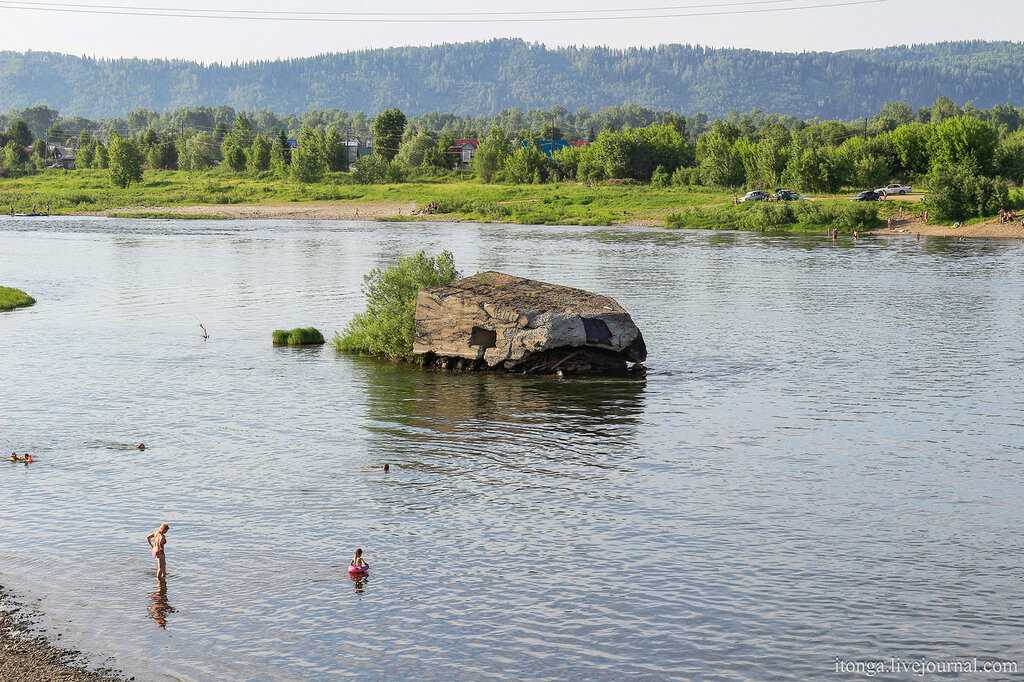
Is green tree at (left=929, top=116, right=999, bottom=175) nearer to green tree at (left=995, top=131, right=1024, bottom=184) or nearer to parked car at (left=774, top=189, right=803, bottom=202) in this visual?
green tree at (left=995, top=131, right=1024, bottom=184)

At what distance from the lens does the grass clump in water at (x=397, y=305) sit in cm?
6044

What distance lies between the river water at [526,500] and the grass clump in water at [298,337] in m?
2.02

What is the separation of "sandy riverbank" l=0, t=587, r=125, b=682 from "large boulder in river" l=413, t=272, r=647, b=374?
3113 centimetres

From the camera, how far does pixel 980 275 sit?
96.2 meters

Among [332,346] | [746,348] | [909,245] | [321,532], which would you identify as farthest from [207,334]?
[909,245]

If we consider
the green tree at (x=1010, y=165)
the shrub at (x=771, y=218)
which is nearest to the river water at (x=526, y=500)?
the shrub at (x=771, y=218)

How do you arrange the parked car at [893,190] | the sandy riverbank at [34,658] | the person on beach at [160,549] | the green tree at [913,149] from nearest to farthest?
1. the sandy riverbank at [34,658]
2. the person on beach at [160,549]
3. the parked car at [893,190]
4. the green tree at [913,149]

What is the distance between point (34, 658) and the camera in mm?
24922

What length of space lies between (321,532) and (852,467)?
61.1ft

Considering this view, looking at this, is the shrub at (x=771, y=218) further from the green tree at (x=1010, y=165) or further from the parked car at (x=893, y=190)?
the green tree at (x=1010, y=165)

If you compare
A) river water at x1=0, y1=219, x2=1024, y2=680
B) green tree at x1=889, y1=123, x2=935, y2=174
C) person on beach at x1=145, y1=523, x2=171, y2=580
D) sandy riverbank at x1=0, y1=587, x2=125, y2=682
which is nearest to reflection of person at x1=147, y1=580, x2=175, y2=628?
river water at x1=0, y1=219, x2=1024, y2=680

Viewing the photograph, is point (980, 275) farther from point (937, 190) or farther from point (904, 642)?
point (904, 642)

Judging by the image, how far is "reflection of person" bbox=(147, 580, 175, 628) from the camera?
27.5 metres

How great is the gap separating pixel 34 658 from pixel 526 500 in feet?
52.4
